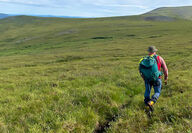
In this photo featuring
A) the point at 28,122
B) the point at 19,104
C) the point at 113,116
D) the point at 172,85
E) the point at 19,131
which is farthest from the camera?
the point at 172,85

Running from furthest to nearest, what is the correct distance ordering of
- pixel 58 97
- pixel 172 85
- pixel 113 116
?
1. pixel 172 85
2. pixel 58 97
3. pixel 113 116

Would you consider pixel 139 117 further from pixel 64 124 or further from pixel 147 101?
pixel 64 124

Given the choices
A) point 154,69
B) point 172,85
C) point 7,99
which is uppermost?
point 154,69

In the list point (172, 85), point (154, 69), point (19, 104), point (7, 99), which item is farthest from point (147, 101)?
point (7, 99)

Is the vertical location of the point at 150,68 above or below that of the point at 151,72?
above

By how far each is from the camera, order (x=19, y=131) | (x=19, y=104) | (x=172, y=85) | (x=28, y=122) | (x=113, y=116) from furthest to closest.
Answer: (x=172, y=85)
(x=19, y=104)
(x=113, y=116)
(x=28, y=122)
(x=19, y=131)

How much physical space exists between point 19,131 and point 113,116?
314 cm

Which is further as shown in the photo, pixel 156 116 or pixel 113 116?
pixel 113 116

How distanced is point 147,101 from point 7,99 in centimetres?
635

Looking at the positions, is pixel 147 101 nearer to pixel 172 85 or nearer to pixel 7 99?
pixel 172 85

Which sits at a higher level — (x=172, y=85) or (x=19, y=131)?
(x=172, y=85)

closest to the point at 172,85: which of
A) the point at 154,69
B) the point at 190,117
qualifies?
the point at 154,69

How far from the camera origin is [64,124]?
4.88 metres

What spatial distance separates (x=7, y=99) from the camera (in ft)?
23.9
